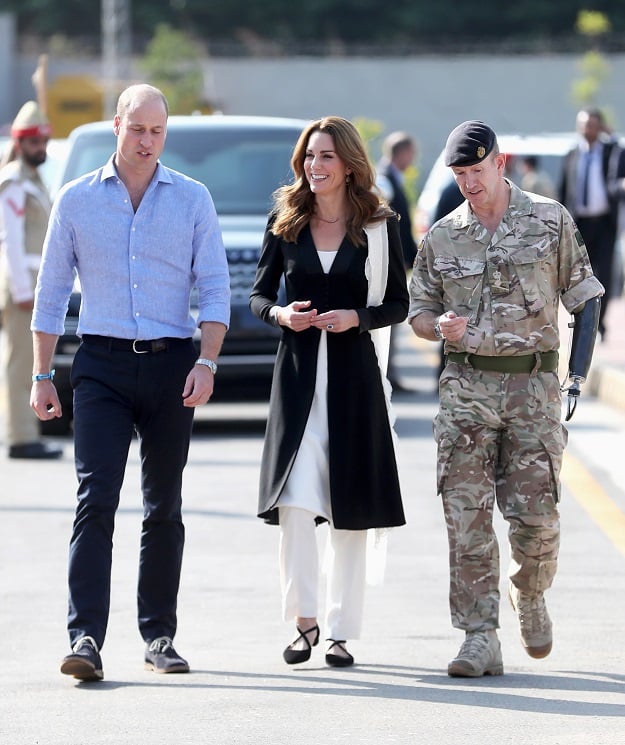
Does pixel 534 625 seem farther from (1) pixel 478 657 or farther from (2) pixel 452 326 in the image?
(2) pixel 452 326

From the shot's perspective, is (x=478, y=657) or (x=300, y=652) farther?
(x=300, y=652)

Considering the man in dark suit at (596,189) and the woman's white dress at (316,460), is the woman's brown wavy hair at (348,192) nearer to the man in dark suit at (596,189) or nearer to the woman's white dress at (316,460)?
the woman's white dress at (316,460)

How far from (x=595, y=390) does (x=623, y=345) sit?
261 centimetres

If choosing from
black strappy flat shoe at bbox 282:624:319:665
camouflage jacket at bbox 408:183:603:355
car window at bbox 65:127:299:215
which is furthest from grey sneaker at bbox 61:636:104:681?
car window at bbox 65:127:299:215

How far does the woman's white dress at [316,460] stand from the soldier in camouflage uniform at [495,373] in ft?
1.14

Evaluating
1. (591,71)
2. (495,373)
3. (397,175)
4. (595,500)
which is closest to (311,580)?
(495,373)

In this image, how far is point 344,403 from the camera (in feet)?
20.8

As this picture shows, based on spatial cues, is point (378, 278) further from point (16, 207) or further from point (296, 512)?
point (16, 207)

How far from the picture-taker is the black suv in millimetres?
12242

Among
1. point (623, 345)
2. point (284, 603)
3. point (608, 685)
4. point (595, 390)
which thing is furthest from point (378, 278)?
point (623, 345)

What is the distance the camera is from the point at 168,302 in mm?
6176

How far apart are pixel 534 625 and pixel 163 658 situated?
1.22 metres

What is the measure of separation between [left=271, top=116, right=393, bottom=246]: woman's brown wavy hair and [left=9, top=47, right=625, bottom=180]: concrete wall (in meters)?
64.2

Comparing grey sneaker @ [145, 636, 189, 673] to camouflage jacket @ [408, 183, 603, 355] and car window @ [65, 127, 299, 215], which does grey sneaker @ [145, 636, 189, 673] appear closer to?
camouflage jacket @ [408, 183, 603, 355]
